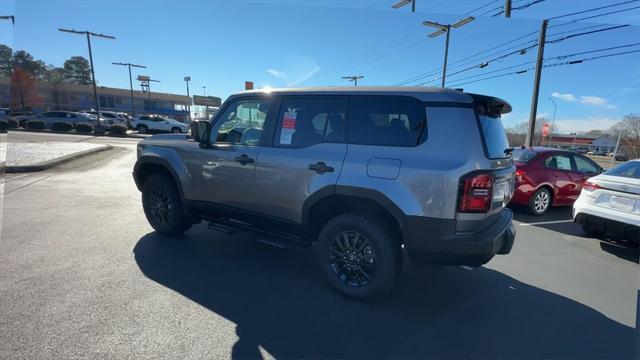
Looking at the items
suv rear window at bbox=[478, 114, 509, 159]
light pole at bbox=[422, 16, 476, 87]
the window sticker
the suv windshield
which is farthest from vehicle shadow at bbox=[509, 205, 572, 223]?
light pole at bbox=[422, 16, 476, 87]

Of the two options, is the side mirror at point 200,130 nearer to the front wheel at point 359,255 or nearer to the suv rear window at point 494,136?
the front wheel at point 359,255

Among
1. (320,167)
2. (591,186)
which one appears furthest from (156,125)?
(591,186)

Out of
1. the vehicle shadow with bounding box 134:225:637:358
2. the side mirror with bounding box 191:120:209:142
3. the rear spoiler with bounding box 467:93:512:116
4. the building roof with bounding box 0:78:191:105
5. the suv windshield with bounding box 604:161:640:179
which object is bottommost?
the vehicle shadow with bounding box 134:225:637:358

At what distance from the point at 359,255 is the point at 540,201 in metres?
5.72

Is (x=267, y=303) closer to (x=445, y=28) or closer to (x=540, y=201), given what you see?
(x=540, y=201)

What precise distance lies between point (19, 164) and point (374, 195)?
11.4 m

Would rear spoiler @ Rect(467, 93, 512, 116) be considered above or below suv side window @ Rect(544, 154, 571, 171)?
above

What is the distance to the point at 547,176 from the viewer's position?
6.73 metres

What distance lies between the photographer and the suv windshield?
4694 mm

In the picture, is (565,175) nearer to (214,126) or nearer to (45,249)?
(214,126)

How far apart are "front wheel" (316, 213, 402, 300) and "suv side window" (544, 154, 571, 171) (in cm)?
575

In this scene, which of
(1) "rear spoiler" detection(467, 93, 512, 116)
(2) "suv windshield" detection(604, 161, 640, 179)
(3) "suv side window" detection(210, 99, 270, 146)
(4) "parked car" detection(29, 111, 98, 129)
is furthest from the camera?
(4) "parked car" detection(29, 111, 98, 129)

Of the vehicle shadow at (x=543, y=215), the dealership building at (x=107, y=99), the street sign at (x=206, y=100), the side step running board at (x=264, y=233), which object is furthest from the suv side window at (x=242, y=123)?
the dealership building at (x=107, y=99)

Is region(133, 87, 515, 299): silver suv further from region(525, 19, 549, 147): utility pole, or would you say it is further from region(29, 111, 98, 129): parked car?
region(29, 111, 98, 129): parked car
